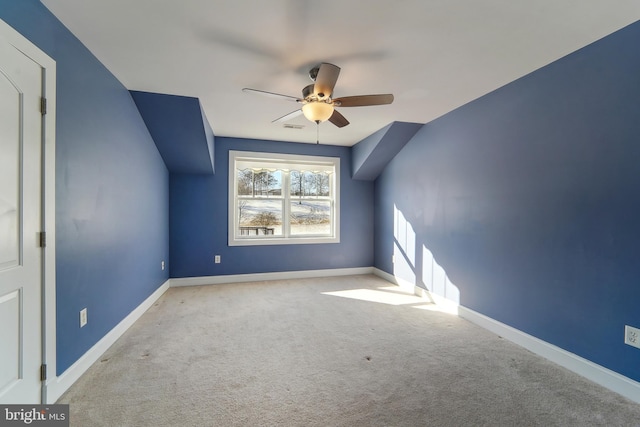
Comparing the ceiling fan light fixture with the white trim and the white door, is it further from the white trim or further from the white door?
the white trim

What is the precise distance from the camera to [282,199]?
5.11 meters

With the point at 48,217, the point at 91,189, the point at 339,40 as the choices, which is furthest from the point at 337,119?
the point at 48,217

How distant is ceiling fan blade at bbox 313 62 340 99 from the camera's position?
2.02m

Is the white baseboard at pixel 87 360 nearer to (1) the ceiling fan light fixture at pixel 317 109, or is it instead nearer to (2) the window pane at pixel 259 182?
(2) the window pane at pixel 259 182

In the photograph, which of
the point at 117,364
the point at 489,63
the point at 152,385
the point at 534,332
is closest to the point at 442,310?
the point at 534,332

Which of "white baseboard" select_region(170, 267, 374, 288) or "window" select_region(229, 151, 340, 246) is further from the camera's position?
"window" select_region(229, 151, 340, 246)

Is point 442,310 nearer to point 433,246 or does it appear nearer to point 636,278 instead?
point 433,246

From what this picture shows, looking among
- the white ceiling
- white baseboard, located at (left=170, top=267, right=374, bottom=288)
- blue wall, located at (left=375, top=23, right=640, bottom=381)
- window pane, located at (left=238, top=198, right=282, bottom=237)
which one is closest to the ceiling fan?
the white ceiling

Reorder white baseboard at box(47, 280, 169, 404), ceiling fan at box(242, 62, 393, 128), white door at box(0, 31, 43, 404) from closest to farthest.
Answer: white door at box(0, 31, 43, 404) → white baseboard at box(47, 280, 169, 404) → ceiling fan at box(242, 62, 393, 128)

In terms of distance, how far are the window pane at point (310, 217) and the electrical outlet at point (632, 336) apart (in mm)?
3959

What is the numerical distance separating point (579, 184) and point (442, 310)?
2016 millimetres

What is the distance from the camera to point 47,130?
66.3 inches

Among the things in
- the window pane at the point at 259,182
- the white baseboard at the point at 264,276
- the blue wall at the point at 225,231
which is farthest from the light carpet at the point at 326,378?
the window pane at the point at 259,182

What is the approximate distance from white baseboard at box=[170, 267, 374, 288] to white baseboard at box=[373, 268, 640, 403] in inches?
81.0
